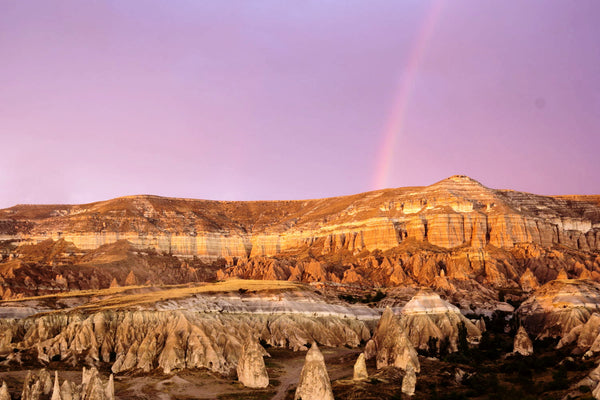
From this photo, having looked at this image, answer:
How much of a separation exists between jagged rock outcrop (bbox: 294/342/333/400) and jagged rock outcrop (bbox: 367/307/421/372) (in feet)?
49.1

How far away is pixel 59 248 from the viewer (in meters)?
198

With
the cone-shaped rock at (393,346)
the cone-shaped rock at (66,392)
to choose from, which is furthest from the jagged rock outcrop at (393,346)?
the cone-shaped rock at (66,392)

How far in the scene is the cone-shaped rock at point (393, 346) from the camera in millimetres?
78500

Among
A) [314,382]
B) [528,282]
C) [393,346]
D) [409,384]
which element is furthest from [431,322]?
[528,282]

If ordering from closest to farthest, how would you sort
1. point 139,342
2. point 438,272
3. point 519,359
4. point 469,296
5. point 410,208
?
point 519,359 < point 139,342 < point 469,296 < point 438,272 < point 410,208

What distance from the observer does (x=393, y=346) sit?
83000mm

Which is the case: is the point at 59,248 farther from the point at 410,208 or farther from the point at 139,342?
the point at 139,342

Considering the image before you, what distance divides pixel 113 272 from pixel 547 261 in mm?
96459

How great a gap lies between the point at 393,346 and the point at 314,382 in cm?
2451

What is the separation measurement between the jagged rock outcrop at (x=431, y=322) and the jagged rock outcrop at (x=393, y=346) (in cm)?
485

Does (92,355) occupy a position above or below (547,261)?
below

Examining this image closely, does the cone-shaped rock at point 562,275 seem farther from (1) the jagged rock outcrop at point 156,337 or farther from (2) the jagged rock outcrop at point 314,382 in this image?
(2) the jagged rock outcrop at point 314,382

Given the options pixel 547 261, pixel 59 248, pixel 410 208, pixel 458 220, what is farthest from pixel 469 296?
pixel 59 248

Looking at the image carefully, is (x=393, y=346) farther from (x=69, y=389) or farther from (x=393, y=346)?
(x=69, y=389)
